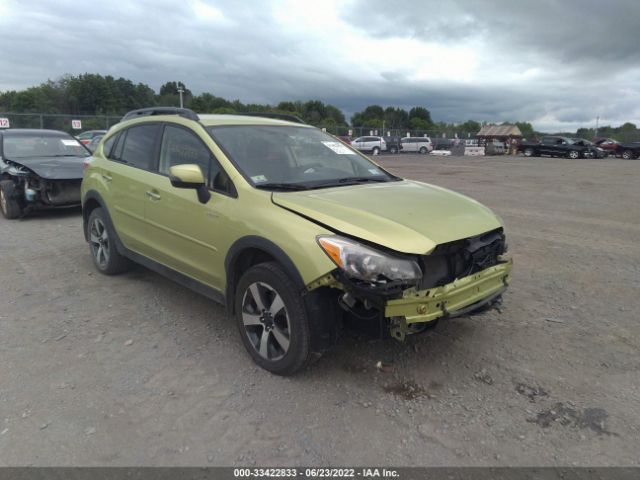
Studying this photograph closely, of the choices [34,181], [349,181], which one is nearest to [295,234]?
[349,181]

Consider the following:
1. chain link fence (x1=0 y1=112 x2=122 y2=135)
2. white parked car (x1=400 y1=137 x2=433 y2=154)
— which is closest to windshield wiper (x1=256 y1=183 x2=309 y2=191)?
chain link fence (x1=0 y1=112 x2=122 y2=135)

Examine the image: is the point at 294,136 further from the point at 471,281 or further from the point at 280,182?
the point at 471,281

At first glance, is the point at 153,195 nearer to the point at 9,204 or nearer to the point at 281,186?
the point at 281,186

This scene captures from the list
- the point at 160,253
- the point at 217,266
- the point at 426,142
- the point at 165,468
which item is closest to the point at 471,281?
the point at 217,266

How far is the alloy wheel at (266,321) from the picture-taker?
315cm

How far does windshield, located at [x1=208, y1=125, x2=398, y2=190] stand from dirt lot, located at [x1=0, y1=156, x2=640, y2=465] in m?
1.31

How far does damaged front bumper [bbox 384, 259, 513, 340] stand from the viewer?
9.15ft

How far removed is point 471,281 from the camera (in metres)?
3.09

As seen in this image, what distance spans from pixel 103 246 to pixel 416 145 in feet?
138

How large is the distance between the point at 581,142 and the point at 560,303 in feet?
124

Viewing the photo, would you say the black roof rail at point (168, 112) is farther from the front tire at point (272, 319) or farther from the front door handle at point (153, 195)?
the front tire at point (272, 319)

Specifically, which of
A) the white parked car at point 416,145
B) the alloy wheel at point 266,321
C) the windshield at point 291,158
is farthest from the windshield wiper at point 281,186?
the white parked car at point 416,145

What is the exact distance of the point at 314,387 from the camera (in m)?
3.13

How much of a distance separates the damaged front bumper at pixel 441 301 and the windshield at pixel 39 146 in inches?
364
